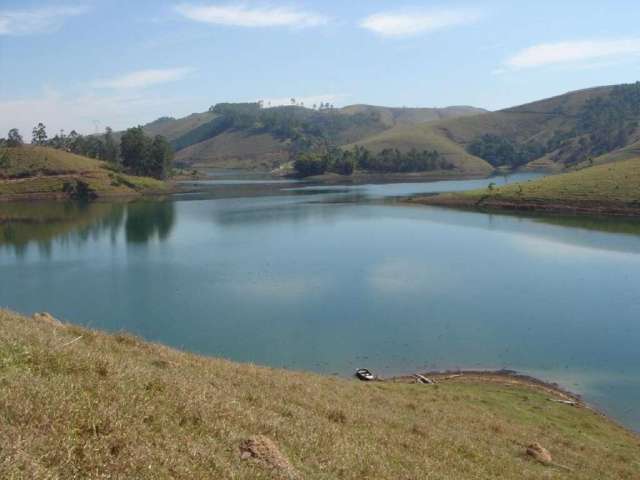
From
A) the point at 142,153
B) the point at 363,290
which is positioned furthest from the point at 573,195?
the point at 142,153

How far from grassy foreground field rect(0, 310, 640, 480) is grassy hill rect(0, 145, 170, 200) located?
140266 mm

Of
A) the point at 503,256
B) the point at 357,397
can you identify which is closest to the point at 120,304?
the point at 357,397

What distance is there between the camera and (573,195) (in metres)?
115

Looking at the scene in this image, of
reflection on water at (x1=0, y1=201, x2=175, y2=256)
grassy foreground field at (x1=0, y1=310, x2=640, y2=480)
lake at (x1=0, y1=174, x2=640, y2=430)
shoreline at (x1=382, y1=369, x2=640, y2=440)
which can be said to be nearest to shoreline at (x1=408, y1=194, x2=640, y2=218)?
lake at (x1=0, y1=174, x2=640, y2=430)

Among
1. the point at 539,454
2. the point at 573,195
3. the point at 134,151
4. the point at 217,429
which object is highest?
the point at 134,151

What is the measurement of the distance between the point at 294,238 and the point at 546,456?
6775 cm

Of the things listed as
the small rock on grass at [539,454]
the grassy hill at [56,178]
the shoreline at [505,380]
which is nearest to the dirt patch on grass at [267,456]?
the small rock on grass at [539,454]

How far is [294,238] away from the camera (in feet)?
274

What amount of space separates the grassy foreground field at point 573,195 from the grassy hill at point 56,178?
274 feet

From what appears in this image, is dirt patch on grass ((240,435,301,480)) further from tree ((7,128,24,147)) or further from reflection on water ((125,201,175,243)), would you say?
tree ((7,128,24,147))

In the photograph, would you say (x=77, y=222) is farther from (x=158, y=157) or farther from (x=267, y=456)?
(x=267, y=456)

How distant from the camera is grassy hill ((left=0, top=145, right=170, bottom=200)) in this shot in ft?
484

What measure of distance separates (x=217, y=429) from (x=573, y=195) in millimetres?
118061

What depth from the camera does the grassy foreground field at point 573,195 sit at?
108000 millimetres
